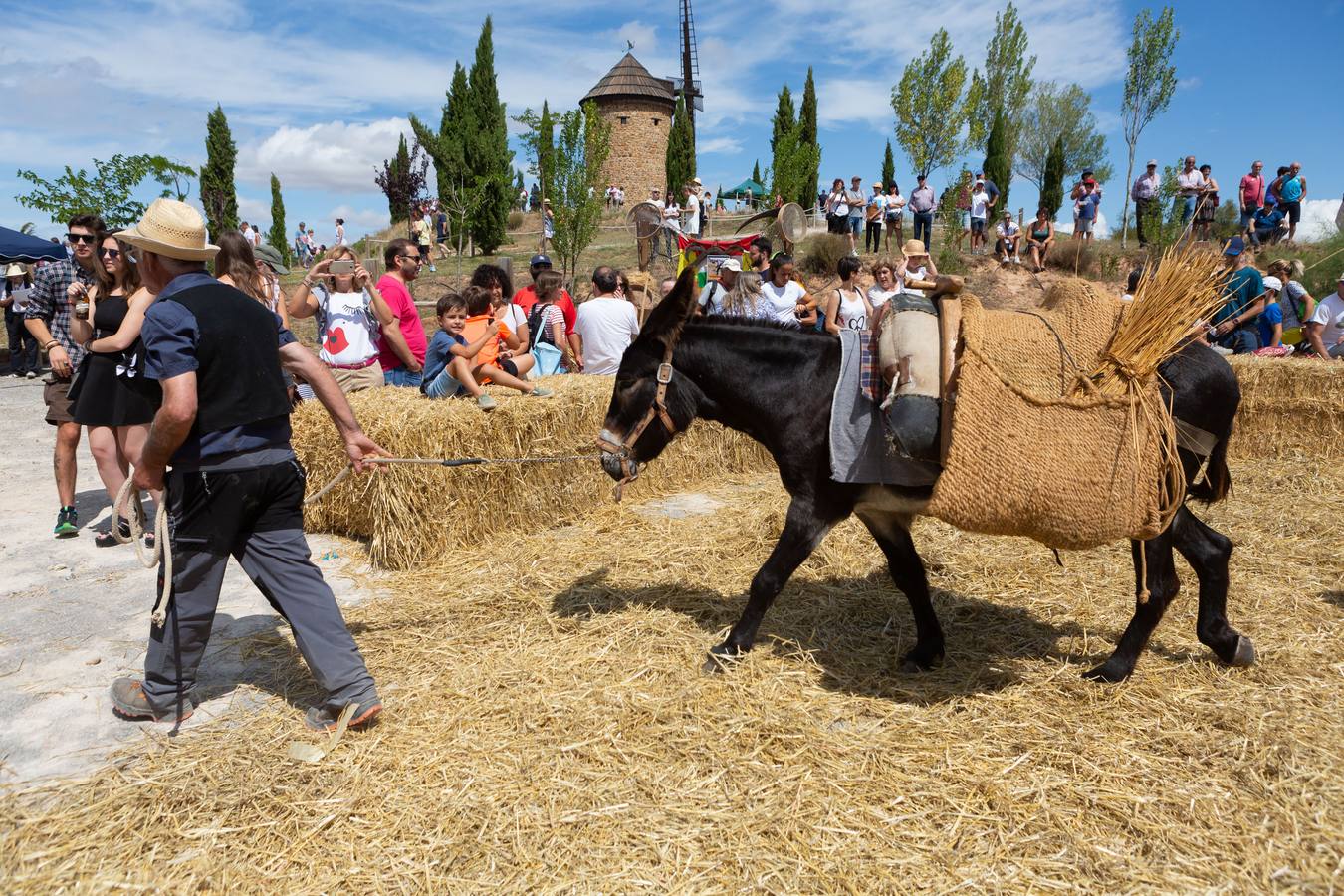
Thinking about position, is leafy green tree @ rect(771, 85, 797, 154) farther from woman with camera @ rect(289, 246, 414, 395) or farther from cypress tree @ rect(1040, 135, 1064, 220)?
woman with camera @ rect(289, 246, 414, 395)

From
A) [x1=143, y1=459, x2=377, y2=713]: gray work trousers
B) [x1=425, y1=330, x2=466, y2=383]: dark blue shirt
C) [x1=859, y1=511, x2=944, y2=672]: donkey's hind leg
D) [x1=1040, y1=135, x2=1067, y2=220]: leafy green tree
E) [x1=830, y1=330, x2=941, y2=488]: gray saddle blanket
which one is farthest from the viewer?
[x1=1040, y1=135, x2=1067, y2=220]: leafy green tree

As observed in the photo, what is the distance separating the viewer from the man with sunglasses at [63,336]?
586cm

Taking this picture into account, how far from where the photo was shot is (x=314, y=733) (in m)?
3.36

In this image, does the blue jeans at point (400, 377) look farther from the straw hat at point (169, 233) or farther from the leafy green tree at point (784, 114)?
the leafy green tree at point (784, 114)

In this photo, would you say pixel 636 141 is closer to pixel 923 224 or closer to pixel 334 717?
pixel 923 224

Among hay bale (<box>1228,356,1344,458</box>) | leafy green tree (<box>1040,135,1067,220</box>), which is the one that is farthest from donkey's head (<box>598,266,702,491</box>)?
leafy green tree (<box>1040,135,1067,220</box>)

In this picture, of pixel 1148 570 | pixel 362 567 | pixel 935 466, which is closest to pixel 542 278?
pixel 362 567

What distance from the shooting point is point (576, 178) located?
19016 millimetres

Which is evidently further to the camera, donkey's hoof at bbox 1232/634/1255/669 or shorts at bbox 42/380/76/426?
shorts at bbox 42/380/76/426

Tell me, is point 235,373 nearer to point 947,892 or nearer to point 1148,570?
point 947,892

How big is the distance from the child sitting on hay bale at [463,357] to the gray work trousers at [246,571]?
2.54m

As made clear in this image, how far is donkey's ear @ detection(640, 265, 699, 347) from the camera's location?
3.80 m

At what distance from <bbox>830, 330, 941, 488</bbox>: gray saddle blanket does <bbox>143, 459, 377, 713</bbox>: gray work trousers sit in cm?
244

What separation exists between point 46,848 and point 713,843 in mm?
2377
